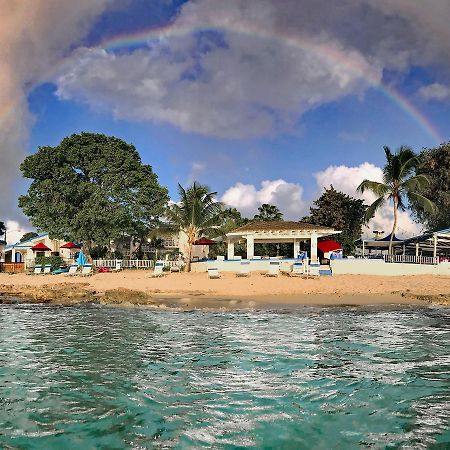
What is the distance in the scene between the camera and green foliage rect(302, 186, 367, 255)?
127ft

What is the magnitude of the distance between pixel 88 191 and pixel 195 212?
1222 centimetres

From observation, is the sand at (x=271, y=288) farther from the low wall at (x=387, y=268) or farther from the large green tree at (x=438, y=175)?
the large green tree at (x=438, y=175)

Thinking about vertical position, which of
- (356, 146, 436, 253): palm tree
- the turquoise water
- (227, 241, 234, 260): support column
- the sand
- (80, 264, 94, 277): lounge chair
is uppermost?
(356, 146, 436, 253): palm tree

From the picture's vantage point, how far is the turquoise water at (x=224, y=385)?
5324 millimetres

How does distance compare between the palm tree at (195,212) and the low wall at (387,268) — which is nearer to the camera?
the low wall at (387,268)

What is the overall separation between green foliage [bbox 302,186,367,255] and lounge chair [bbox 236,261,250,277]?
1364 cm

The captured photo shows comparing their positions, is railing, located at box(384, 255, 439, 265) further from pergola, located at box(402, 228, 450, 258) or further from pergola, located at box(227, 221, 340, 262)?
pergola, located at box(227, 221, 340, 262)

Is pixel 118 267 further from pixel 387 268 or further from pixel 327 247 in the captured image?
pixel 387 268

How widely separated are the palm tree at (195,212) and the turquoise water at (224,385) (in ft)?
56.6

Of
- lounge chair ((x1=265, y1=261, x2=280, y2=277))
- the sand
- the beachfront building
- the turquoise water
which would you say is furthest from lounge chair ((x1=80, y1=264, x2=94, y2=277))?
the beachfront building

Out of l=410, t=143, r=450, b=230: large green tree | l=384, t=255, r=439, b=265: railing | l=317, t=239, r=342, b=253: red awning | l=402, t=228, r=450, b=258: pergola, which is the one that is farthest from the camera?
l=410, t=143, r=450, b=230: large green tree

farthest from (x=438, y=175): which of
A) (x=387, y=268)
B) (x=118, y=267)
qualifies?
(x=118, y=267)

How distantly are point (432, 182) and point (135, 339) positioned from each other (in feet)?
127

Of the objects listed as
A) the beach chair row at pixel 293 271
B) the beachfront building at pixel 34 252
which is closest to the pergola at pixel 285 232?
the beach chair row at pixel 293 271
